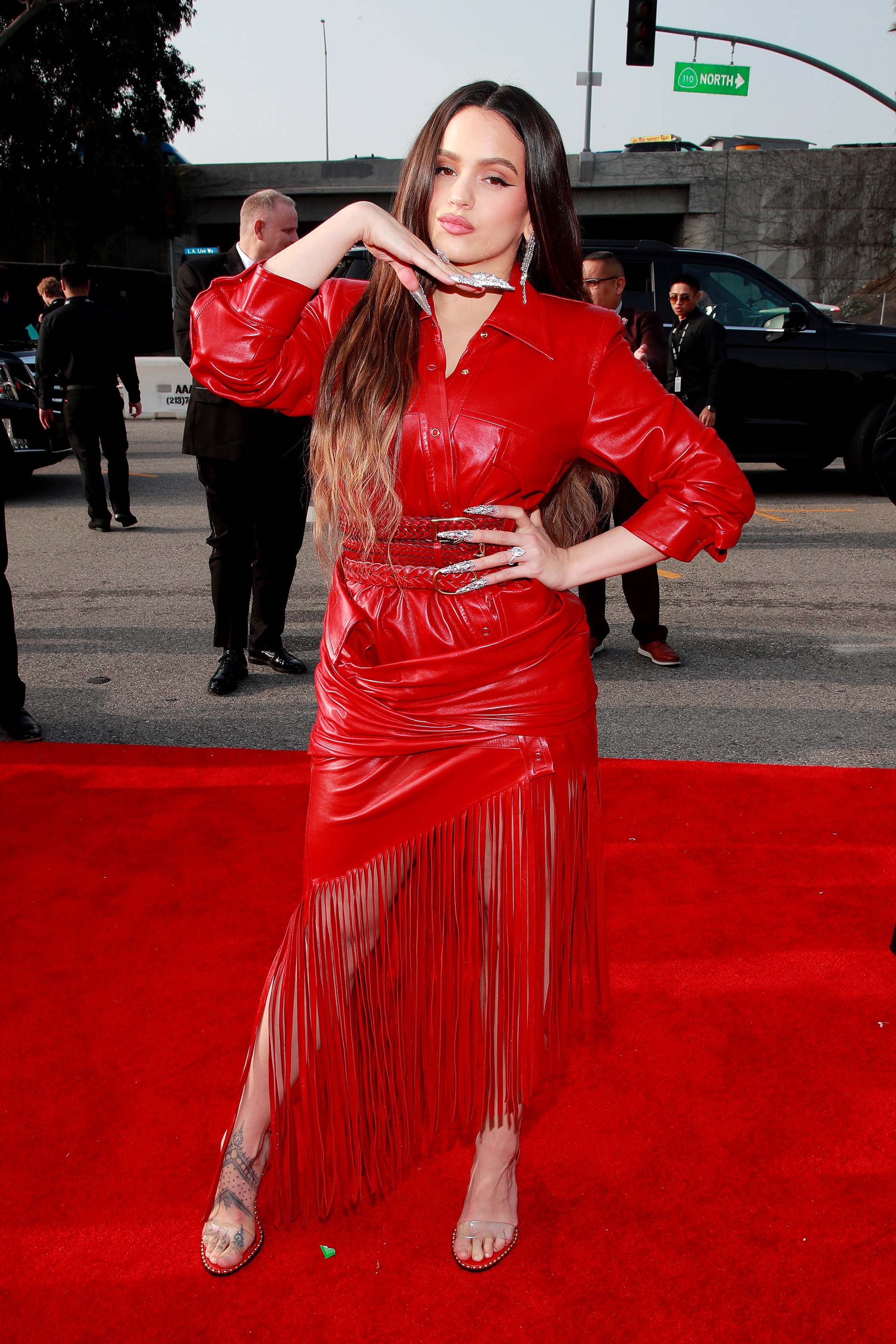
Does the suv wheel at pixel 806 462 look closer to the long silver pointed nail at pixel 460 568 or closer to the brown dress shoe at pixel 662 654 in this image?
the brown dress shoe at pixel 662 654

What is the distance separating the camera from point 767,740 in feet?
14.8

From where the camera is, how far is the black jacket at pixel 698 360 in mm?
7785

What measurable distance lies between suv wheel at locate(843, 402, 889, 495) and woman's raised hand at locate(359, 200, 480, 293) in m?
9.06

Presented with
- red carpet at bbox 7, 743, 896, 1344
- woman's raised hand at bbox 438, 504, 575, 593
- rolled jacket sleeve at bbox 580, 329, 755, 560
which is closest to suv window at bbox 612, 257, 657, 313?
red carpet at bbox 7, 743, 896, 1344

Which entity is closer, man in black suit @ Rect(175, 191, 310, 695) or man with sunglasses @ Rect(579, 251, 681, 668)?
man in black suit @ Rect(175, 191, 310, 695)

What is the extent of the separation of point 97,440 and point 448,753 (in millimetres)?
7528

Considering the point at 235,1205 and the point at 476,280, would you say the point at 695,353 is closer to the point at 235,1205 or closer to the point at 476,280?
the point at 476,280

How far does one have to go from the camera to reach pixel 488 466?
179 cm

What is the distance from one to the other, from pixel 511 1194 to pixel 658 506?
132 centimetres

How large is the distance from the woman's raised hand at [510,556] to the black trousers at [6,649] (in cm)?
314

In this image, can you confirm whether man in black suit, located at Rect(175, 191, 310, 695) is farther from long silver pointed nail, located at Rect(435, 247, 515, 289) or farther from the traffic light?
the traffic light

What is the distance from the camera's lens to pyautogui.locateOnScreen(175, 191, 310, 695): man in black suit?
4828 mm

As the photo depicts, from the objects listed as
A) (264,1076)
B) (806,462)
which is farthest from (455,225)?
(806,462)

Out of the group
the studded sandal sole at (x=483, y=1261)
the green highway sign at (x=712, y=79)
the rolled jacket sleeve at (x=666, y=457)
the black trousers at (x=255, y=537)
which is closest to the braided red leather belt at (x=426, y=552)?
the rolled jacket sleeve at (x=666, y=457)
